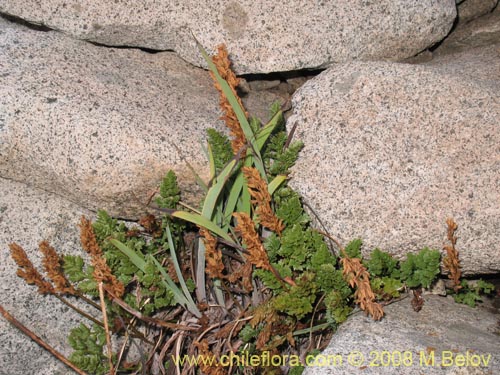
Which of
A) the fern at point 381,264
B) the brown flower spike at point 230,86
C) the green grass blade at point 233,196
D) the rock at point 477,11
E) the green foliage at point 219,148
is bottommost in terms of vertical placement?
the fern at point 381,264

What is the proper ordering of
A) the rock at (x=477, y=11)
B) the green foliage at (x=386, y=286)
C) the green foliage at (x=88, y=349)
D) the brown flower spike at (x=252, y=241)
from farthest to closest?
the rock at (x=477, y=11) < the green foliage at (x=386, y=286) < the green foliage at (x=88, y=349) < the brown flower spike at (x=252, y=241)

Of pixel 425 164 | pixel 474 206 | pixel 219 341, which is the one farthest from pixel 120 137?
pixel 474 206

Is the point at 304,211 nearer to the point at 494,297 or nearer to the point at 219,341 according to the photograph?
the point at 219,341

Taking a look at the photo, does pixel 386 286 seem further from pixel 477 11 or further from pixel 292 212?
pixel 477 11

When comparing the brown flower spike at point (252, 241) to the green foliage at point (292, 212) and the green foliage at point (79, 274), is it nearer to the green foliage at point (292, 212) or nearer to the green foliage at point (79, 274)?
the green foliage at point (292, 212)

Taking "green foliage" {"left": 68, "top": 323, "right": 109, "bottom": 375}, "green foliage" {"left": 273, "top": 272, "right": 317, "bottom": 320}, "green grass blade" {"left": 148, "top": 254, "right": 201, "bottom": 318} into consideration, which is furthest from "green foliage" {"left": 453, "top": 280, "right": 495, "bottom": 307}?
"green foliage" {"left": 68, "top": 323, "right": 109, "bottom": 375}

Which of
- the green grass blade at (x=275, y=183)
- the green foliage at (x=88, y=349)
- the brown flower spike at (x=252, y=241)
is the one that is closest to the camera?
the brown flower spike at (x=252, y=241)

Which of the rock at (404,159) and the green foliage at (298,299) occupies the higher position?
the rock at (404,159)

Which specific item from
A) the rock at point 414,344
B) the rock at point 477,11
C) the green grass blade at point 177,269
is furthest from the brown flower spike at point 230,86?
the rock at point 477,11
